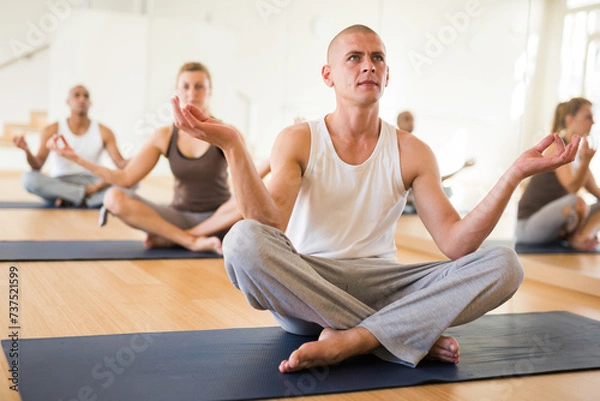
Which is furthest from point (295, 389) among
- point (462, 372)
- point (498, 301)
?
point (498, 301)

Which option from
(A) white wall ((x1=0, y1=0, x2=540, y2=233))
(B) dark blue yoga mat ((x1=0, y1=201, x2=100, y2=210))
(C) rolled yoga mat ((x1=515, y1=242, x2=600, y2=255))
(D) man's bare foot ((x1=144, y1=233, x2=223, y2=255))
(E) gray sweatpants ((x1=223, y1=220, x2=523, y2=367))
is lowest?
(B) dark blue yoga mat ((x1=0, y1=201, x2=100, y2=210))

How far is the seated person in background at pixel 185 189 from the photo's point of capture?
3.54 meters

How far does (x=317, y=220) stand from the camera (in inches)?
83.8

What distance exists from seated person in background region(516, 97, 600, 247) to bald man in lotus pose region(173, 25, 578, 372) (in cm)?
151

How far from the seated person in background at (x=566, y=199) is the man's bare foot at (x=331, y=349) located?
6.27 ft

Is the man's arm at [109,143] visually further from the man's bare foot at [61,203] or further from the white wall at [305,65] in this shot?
the white wall at [305,65]

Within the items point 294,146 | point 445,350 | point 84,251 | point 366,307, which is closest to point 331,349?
point 366,307

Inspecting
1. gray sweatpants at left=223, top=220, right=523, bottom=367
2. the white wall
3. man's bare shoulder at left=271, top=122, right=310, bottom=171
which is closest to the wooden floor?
gray sweatpants at left=223, top=220, right=523, bottom=367

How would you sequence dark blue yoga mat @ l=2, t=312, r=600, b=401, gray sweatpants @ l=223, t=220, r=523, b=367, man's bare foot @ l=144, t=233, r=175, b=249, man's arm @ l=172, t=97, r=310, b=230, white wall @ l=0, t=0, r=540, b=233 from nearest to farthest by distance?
dark blue yoga mat @ l=2, t=312, r=600, b=401 → man's arm @ l=172, t=97, r=310, b=230 → gray sweatpants @ l=223, t=220, r=523, b=367 → man's bare foot @ l=144, t=233, r=175, b=249 → white wall @ l=0, t=0, r=540, b=233

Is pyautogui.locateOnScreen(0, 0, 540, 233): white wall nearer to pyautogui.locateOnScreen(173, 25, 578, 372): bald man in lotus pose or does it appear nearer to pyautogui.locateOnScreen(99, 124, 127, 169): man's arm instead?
pyautogui.locateOnScreen(99, 124, 127, 169): man's arm

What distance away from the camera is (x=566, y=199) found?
3.58 metres

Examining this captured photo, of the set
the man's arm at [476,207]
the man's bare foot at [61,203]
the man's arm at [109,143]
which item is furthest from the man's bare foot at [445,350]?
the man's bare foot at [61,203]

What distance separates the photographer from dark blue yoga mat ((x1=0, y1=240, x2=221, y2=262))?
128 inches

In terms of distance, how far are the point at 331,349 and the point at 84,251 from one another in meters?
2.00
